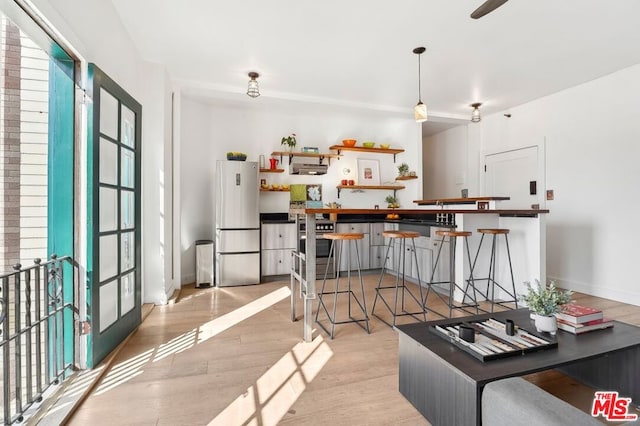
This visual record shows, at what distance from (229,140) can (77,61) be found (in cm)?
301

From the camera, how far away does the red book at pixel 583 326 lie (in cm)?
184

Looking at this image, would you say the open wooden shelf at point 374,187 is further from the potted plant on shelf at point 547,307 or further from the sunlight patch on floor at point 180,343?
the potted plant on shelf at point 547,307

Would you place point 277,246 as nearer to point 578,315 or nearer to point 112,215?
point 112,215

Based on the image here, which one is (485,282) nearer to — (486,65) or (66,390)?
(486,65)

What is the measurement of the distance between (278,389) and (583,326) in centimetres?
189

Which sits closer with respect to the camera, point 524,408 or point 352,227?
point 524,408

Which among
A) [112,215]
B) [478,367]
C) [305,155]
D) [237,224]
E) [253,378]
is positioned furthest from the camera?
[305,155]

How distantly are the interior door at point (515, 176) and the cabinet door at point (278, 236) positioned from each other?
3.54m

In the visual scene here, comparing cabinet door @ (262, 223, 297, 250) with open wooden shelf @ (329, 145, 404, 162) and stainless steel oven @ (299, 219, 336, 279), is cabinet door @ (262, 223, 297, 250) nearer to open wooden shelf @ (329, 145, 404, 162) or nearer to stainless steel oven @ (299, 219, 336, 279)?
stainless steel oven @ (299, 219, 336, 279)

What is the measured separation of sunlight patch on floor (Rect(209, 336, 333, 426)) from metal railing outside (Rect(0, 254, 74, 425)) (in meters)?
1.01

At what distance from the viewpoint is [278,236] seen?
4.93 metres

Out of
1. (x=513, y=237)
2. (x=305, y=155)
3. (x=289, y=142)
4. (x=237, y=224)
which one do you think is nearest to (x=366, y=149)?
(x=305, y=155)

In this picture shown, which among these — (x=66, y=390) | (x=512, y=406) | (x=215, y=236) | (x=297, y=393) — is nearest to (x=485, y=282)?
(x=297, y=393)

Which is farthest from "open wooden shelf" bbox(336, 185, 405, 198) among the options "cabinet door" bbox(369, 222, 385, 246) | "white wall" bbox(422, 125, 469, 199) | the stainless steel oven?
"white wall" bbox(422, 125, 469, 199)
